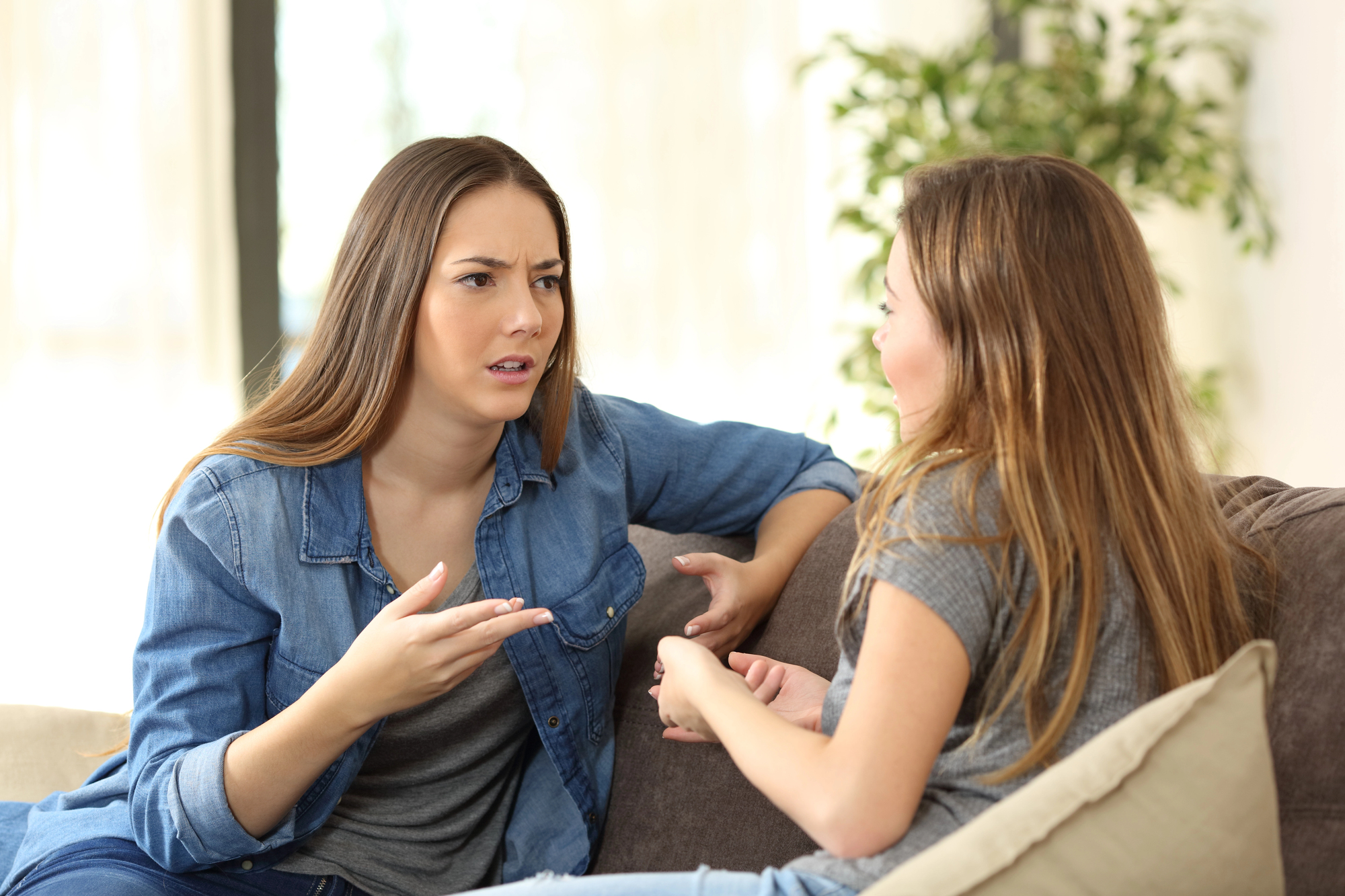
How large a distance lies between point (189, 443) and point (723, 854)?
222cm

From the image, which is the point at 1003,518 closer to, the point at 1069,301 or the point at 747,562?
the point at 1069,301

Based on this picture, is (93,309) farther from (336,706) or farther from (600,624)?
(336,706)

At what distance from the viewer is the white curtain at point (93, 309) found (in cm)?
272

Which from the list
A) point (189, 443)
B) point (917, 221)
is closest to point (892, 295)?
point (917, 221)

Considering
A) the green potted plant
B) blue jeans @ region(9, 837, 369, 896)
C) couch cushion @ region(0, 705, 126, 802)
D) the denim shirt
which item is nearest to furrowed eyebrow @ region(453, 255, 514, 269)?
the denim shirt

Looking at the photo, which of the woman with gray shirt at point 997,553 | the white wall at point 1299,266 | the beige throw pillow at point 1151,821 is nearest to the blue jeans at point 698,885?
the woman with gray shirt at point 997,553

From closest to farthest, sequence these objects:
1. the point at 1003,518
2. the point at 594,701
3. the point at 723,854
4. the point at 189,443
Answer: the point at 1003,518 < the point at 723,854 < the point at 594,701 < the point at 189,443

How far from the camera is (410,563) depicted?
1310 mm

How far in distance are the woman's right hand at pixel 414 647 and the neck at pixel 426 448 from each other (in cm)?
31

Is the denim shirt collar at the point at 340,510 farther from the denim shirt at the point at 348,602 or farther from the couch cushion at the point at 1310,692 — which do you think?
the couch cushion at the point at 1310,692

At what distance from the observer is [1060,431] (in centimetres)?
89

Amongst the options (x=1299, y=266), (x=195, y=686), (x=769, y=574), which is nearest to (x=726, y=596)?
(x=769, y=574)

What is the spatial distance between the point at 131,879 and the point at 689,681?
2.00ft

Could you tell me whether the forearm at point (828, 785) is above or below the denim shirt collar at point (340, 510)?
below
